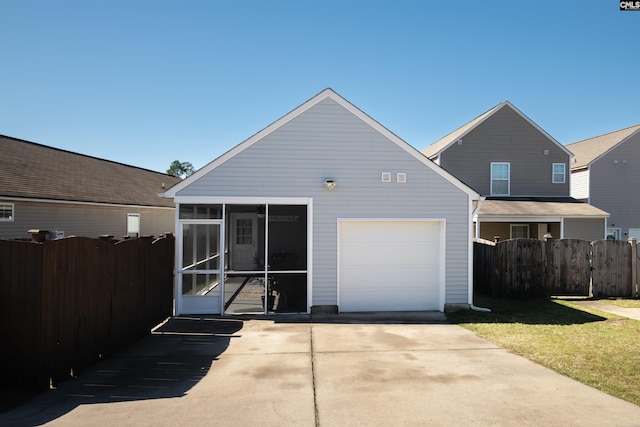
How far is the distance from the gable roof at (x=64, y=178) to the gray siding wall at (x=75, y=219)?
18.9 inches

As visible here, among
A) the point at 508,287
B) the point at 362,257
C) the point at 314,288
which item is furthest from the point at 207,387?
the point at 508,287

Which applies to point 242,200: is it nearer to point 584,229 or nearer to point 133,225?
point 133,225

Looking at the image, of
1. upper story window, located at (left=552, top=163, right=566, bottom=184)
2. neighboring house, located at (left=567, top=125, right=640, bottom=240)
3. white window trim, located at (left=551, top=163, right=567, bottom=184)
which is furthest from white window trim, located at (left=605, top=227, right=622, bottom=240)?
upper story window, located at (left=552, top=163, right=566, bottom=184)

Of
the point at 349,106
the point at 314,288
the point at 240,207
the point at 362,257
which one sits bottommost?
the point at 314,288

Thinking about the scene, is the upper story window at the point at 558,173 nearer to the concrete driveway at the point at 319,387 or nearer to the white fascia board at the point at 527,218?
the white fascia board at the point at 527,218

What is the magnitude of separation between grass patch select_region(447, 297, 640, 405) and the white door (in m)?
5.90

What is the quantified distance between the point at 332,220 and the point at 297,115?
290 cm

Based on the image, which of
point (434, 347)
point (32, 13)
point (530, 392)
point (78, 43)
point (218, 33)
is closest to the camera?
point (530, 392)

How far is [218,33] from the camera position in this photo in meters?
11.2

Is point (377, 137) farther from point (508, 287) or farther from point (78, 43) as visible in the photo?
point (78, 43)

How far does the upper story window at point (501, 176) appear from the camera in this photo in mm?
19375

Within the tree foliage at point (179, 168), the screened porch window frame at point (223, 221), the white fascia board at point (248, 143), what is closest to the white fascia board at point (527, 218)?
the screened porch window frame at point (223, 221)

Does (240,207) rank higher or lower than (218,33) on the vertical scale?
lower

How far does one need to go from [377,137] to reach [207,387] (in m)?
7.20
